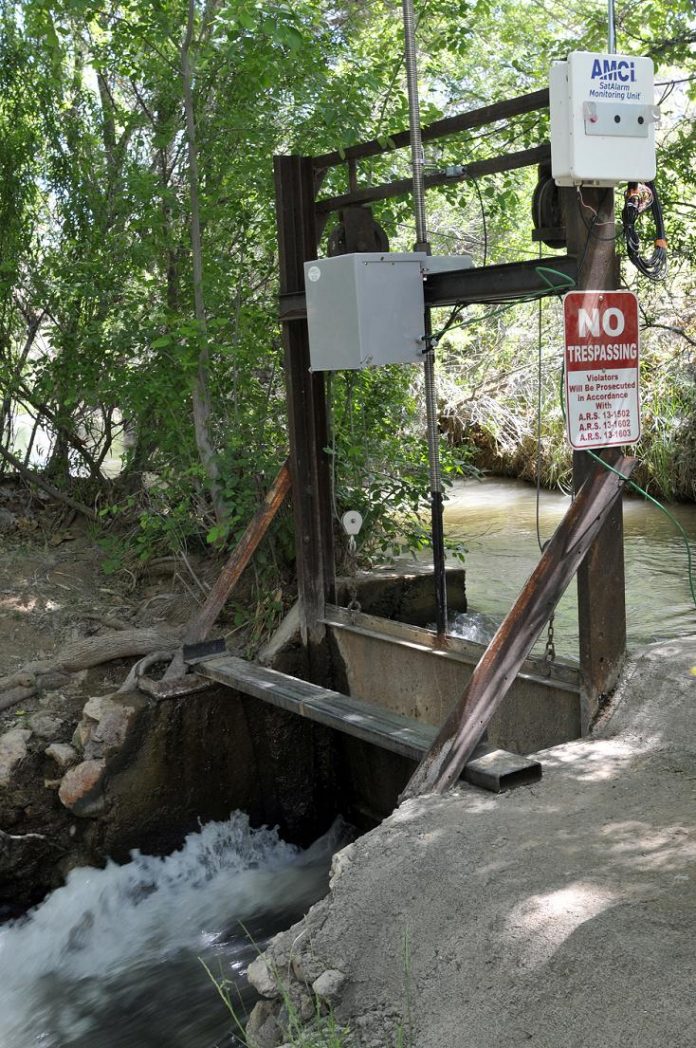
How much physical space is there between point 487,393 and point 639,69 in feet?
31.6

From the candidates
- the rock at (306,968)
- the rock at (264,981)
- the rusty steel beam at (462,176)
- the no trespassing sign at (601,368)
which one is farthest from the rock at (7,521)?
the rock at (306,968)

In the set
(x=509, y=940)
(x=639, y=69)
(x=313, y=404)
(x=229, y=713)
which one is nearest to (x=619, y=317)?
(x=639, y=69)

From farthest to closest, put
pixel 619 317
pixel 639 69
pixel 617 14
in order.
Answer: pixel 617 14 → pixel 619 317 → pixel 639 69

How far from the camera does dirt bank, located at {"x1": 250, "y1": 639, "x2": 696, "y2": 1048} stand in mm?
3088

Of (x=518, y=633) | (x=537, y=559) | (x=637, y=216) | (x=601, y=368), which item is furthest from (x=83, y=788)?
(x=537, y=559)

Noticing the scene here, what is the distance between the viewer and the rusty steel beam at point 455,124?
A: 17.1 feet

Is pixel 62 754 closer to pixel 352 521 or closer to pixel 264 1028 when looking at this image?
pixel 352 521

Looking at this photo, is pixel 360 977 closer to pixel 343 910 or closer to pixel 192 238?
pixel 343 910

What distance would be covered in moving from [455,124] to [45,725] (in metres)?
4.15

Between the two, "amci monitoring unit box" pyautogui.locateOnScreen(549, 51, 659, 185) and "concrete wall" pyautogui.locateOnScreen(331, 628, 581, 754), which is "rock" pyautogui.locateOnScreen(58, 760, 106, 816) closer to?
"concrete wall" pyautogui.locateOnScreen(331, 628, 581, 754)

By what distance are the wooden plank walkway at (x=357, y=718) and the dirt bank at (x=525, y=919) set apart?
9 cm

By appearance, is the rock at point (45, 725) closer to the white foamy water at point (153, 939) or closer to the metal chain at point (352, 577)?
the white foamy water at point (153, 939)

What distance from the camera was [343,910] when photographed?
383cm

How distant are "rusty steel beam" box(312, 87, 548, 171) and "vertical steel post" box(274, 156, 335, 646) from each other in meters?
0.23
